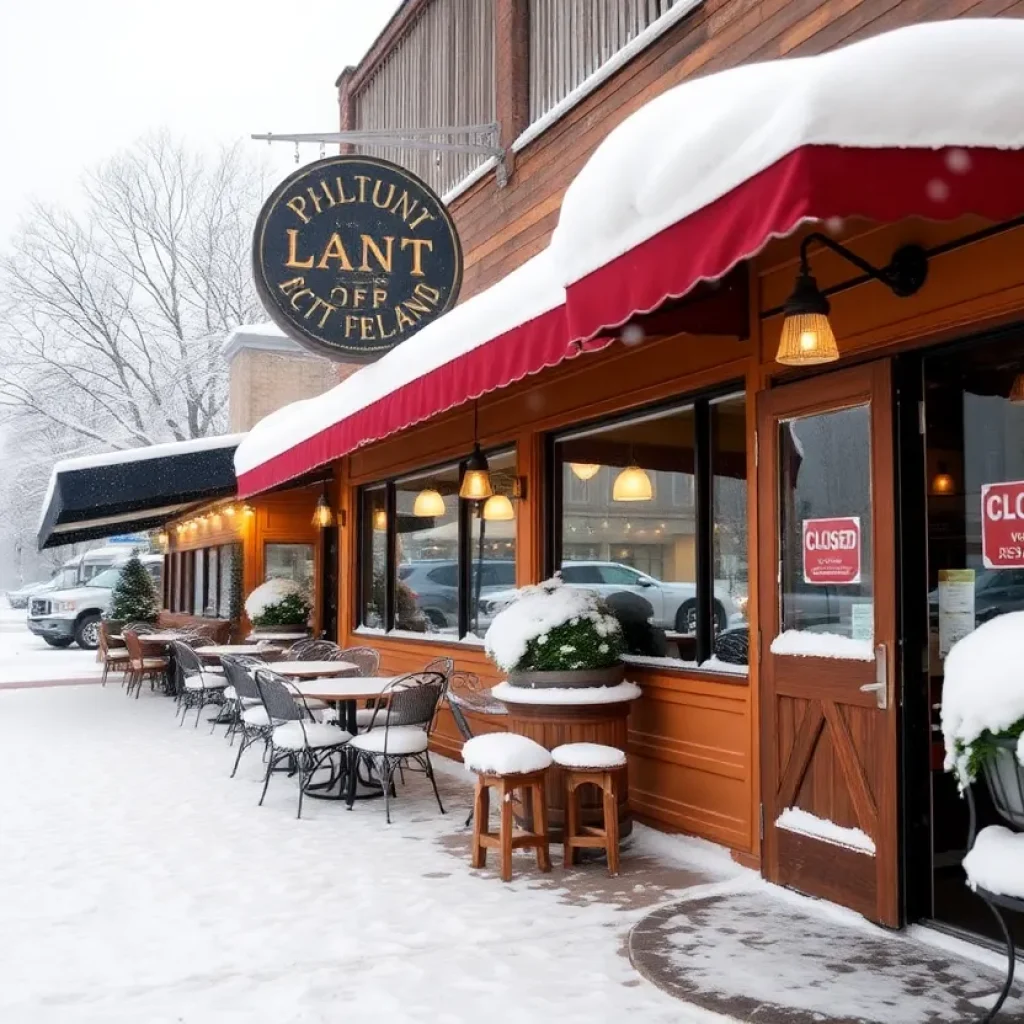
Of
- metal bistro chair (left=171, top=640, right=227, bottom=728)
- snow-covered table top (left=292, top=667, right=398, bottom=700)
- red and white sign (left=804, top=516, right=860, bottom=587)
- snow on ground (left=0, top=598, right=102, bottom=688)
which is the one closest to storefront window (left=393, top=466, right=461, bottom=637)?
snow-covered table top (left=292, top=667, right=398, bottom=700)

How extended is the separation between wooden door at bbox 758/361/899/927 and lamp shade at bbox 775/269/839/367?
642 mm

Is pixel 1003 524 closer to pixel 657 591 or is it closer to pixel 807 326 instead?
pixel 807 326

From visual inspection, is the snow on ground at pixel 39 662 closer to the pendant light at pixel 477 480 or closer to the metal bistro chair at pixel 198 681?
the metal bistro chair at pixel 198 681

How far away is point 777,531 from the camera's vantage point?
17.5ft

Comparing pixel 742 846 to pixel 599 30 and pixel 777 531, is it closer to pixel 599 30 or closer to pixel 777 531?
pixel 777 531

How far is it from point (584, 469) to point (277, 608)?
7.91m

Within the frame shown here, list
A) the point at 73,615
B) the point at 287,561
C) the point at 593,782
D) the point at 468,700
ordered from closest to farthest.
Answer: the point at 593,782, the point at 468,700, the point at 287,561, the point at 73,615

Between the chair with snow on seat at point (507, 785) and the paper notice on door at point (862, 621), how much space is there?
1.76m

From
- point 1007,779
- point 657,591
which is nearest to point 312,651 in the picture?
point 657,591

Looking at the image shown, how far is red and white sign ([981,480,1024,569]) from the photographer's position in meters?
4.40

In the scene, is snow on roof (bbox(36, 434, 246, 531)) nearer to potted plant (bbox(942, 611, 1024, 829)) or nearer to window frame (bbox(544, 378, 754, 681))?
window frame (bbox(544, 378, 754, 681))

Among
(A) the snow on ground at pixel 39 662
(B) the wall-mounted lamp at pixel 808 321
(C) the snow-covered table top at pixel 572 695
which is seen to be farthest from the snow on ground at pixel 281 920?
(A) the snow on ground at pixel 39 662

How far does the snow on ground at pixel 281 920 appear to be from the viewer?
3973 mm

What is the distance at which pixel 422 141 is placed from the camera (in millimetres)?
9180
